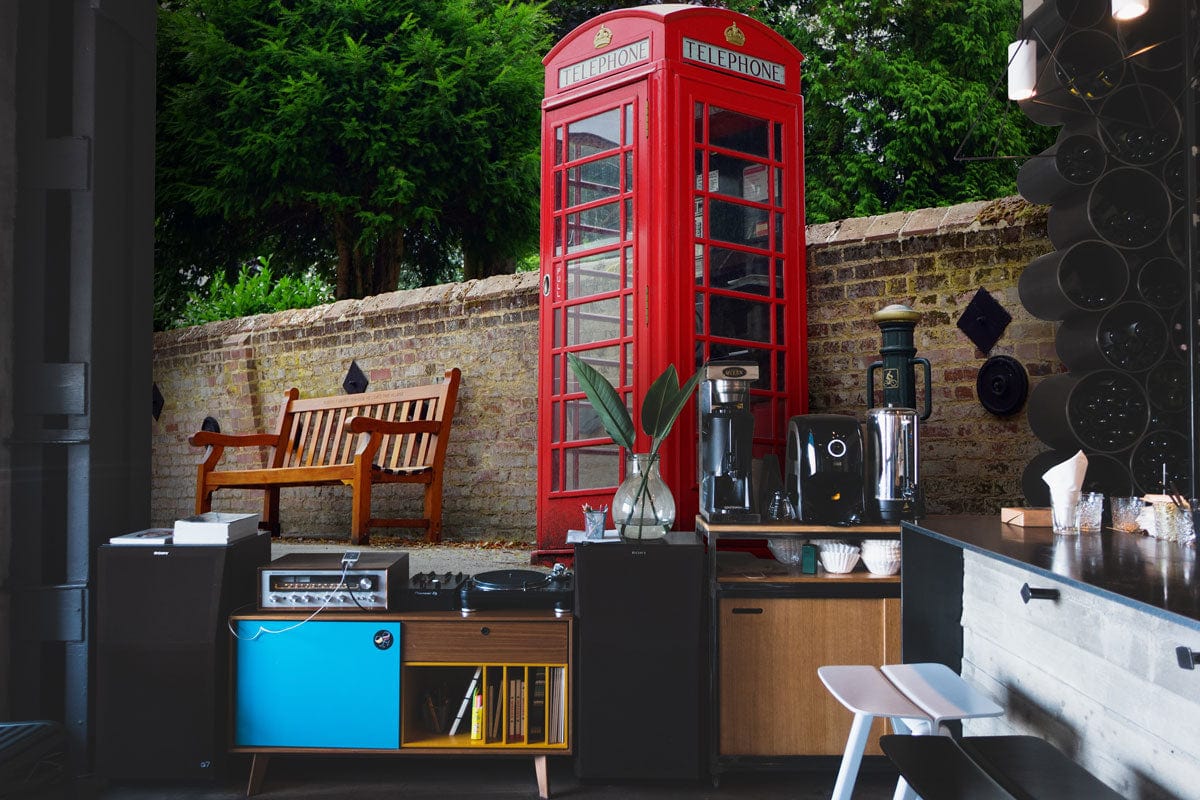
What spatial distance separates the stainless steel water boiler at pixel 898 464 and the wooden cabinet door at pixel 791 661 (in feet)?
0.96

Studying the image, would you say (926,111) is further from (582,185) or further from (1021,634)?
(1021,634)

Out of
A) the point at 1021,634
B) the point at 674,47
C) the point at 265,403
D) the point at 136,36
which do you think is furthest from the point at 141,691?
the point at 265,403

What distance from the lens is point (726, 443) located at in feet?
10.6

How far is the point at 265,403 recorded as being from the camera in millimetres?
6418

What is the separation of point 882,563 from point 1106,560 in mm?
1228

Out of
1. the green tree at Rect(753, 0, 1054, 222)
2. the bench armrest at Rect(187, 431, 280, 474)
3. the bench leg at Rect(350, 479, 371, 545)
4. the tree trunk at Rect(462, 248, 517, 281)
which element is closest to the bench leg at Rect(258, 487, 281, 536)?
the bench armrest at Rect(187, 431, 280, 474)

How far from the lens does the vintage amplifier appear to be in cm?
297

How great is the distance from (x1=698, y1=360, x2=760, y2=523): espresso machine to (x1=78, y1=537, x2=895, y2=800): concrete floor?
32.1 inches

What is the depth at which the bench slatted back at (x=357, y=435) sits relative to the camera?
5215mm

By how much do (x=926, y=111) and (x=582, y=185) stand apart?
7817mm

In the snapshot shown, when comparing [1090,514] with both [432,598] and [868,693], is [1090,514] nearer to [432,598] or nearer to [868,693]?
[868,693]

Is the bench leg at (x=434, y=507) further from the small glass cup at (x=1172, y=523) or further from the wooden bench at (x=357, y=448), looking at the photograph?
the small glass cup at (x=1172, y=523)

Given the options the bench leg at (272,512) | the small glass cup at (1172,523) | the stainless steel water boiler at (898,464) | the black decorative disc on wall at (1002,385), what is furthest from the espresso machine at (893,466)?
the bench leg at (272,512)

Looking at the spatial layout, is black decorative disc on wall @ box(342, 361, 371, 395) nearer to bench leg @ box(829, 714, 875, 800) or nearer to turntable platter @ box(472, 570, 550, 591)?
turntable platter @ box(472, 570, 550, 591)
